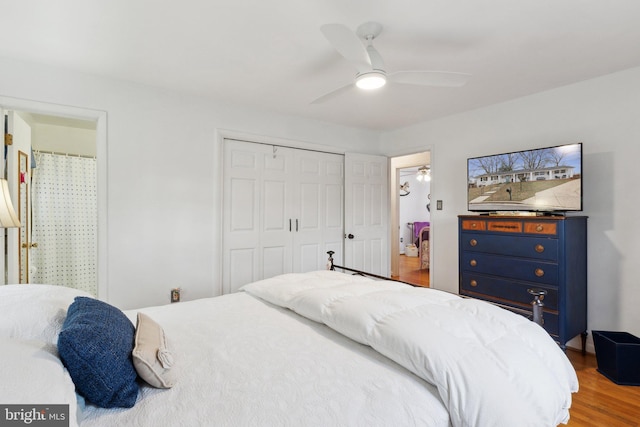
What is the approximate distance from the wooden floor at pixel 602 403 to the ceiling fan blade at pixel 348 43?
2.45 metres

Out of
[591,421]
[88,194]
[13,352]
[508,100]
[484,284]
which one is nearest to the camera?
[13,352]

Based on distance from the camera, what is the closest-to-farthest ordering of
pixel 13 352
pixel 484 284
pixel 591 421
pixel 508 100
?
pixel 13 352
pixel 591 421
pixel 484 284
pixel 508 100

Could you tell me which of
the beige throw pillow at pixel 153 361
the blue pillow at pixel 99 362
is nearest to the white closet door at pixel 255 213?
the beige throw pillow at pixel 153 361

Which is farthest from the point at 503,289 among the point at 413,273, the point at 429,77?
the point at 413,273

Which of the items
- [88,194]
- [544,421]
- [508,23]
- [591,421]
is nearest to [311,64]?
[508,23]

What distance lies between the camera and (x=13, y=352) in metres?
0.84

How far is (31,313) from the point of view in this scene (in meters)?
1.17

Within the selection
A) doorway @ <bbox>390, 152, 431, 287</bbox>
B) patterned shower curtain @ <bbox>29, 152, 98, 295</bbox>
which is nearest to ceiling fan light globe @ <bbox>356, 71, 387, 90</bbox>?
patterned shower curtain @ <bbox>29, 152, 98, 295</bbox>

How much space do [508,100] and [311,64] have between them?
86.7 inches

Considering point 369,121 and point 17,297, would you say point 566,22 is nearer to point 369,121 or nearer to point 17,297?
point 369,121

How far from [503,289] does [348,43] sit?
250 centimetres

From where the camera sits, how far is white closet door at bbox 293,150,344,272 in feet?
13.0

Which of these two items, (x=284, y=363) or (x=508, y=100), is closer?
(x=284, y=363)

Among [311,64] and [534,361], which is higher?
[311,64]
